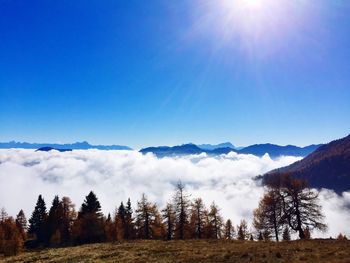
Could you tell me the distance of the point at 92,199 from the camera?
8331 cm

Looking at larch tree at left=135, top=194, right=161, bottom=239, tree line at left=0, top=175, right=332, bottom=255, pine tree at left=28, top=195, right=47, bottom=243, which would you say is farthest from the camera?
pine tree at left=28, top=195, right=47, bottom=243

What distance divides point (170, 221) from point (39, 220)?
4914 centimetres

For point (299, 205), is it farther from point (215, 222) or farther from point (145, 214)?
point (145, 214)

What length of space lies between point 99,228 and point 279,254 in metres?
57.8

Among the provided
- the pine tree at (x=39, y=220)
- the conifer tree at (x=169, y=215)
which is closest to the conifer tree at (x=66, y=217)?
the pine tree at (x=39, y=220)

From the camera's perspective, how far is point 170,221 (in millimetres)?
72188

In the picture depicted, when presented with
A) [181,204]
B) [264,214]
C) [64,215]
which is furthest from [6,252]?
[264,214]

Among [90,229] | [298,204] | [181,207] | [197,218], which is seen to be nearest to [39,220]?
[90,229]

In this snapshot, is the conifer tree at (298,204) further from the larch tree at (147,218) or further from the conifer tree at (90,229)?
the conifer tree at (90,229)

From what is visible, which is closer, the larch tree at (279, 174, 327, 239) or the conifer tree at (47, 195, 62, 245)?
the larch tree at (279, 174, 327, 239)

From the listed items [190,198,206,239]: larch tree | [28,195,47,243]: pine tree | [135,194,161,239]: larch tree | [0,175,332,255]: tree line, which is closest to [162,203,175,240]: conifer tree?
[0,175,332,255]: tree line

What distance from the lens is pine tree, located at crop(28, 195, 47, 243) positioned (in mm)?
90375

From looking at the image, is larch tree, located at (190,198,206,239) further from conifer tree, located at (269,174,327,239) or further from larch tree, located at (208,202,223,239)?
conifer tree, located at (269,174,327,239)

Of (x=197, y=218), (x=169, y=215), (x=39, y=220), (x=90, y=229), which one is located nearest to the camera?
(x=197, y=218)
